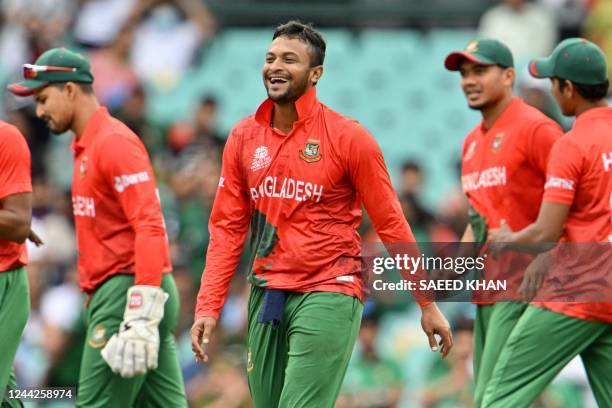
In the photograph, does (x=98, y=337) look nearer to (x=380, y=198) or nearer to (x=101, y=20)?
(x=380, y=198)

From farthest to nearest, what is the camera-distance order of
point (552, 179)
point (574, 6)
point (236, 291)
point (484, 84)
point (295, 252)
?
point (574, 6)
point (236, 291)
point (484, 84)
point (552, 179)
point (295, 252)

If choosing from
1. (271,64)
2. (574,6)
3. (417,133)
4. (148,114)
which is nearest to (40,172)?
(148,114)

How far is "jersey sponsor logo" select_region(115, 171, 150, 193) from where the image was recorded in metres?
7.26

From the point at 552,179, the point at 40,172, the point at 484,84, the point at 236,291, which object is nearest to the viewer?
the point at 552,179

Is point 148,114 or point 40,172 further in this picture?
point 148,114

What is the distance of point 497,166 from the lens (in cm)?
772

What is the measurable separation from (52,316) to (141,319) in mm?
4616

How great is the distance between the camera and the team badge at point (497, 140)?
25.5ft

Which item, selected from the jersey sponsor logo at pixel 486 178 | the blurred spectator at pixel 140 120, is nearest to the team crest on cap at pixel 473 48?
the jersey sponsor logo at pixel 486 178

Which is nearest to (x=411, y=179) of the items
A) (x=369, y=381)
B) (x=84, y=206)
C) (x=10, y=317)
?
(x=369, y=381)

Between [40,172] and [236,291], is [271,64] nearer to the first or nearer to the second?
[236,291]

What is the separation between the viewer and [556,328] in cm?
684

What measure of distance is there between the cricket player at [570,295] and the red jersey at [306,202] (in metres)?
1.00

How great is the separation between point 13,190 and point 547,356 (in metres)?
3.05
